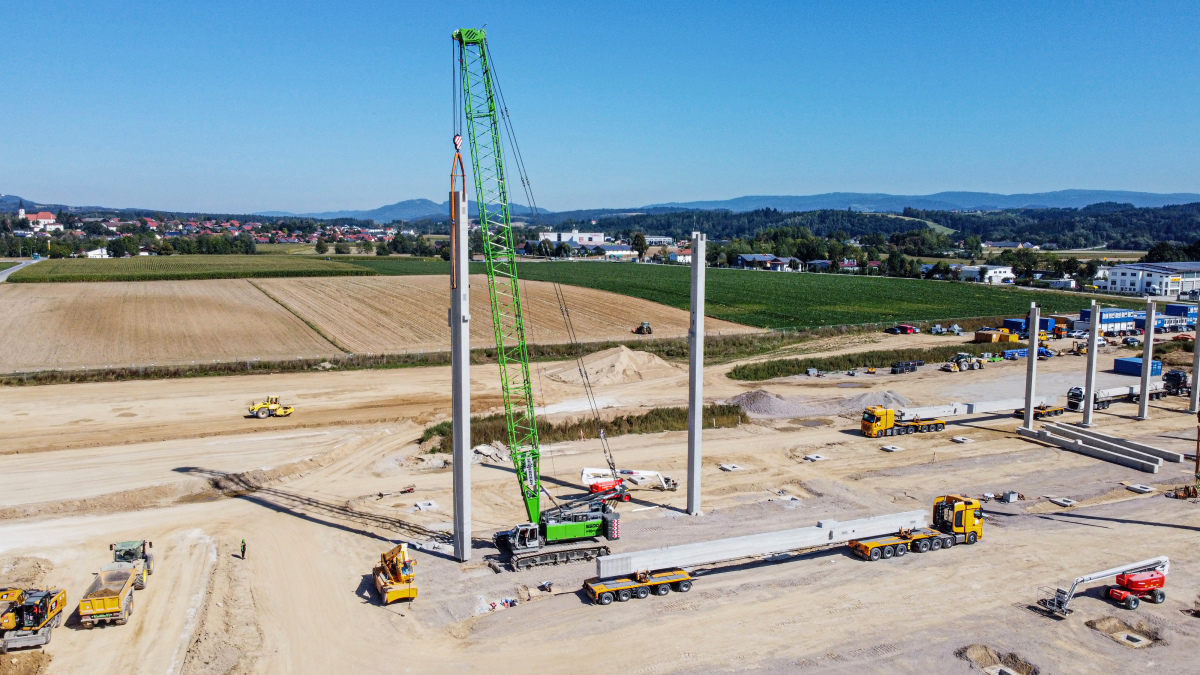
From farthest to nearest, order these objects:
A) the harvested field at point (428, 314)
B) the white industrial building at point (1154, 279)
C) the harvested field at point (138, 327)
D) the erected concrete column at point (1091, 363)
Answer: the white industrial building at point (1154, 279)
the harvested field at point (428, 314)
the harvested field at point (138, 327)
the erected concrete column at point (1091, 363)

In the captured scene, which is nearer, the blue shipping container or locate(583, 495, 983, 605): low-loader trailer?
locate(583, 495, 983, 605): low-loader trailer

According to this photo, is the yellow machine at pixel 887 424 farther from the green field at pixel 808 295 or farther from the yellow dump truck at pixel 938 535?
the green field at pixel 808 295

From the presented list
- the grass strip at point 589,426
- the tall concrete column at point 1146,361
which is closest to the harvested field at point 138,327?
the grass strip at point 589,426

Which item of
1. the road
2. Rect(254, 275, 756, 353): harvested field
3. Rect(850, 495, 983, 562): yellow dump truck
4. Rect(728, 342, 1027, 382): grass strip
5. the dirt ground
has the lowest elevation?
the dirt ground

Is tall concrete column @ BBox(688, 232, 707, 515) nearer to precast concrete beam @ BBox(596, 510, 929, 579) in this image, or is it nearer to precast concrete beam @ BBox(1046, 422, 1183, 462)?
precast concrete beam @ BBox(596, 510, 929, 579)

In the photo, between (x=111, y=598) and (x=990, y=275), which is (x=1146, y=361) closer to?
(x=111, y=598)

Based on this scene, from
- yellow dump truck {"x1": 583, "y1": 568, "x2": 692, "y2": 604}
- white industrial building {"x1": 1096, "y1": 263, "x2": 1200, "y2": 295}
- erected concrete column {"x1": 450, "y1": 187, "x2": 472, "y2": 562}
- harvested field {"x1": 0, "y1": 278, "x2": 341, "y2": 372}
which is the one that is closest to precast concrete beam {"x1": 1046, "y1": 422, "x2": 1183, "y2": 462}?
yellow dump truck {"x1": 583, "y1": 568, "x2": 692, "y2": 604}

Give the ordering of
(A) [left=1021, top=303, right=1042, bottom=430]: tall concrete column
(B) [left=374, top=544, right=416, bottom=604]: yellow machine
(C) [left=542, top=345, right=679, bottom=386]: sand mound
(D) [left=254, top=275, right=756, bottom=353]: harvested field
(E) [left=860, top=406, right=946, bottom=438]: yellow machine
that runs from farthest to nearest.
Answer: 1. (D) [left=254, top=275, right=756, bottom=353]: harvested field
2. (C) [left=542, top=345, right=679, bottom=386]: sand mound
3. (E) [left=860, top=406, right=946, bottom=438]: yellow machine
4. (A) [left=1021, top=303, right=1042, bottom=430]: tall concrete column
5. (B) [left=374, top=544, right=416, bottom=604]: yellow machine
